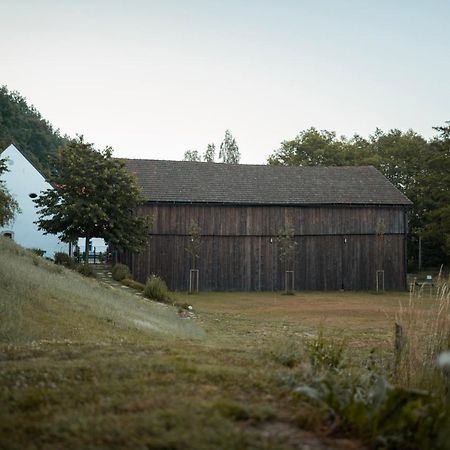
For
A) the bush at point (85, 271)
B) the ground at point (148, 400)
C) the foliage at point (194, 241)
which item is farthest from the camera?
the foliage at point (194, 241)

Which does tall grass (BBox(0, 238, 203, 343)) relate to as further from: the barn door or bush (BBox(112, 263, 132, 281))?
the barn door

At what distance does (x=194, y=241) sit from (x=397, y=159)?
91.0 feet

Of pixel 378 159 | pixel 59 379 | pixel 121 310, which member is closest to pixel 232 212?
pixel 121 310

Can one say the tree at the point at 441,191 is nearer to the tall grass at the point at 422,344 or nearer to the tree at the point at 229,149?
the tall grass at the point at 422,344

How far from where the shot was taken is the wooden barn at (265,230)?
101 feet

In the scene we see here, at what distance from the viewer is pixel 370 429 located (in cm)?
377

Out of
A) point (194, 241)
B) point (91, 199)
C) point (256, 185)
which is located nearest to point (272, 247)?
point (256, 185)

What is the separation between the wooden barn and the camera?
30.9 m

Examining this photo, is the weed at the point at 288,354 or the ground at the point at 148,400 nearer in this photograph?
the ground at the point at 148,400

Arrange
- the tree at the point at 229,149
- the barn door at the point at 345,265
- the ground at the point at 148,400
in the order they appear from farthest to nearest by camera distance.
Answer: the tree at the point at 229,149, the barn door at the point at 345,265, the ground at the point at 148,400

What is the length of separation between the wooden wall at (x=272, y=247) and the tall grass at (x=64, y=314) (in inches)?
586

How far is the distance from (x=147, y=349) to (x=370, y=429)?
11.4ft

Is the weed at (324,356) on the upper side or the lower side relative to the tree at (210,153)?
lower

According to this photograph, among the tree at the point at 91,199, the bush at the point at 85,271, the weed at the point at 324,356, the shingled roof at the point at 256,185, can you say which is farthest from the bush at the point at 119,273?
the weed at the point at 324,356
